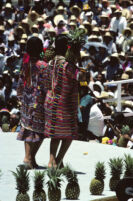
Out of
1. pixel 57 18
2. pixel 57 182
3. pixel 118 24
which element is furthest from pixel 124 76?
pixel 57 182

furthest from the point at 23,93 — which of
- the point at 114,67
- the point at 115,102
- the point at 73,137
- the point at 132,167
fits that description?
the point at 114,67

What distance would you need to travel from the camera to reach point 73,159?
9703mm

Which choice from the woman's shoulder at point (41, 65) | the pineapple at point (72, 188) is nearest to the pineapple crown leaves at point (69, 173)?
the pineapple at point (72, 188)

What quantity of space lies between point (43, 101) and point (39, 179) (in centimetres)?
205

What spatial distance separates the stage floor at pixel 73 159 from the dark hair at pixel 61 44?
1357 mm

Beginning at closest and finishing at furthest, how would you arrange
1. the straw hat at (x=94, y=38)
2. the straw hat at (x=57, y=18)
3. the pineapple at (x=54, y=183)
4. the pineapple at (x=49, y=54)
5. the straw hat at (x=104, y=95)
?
the pineapple at (x=54, y=183), the pineapple at (x=49, y=54), the straw hat at (x=104, y=95), the straw hat at (x=94, y=38), the straw hat at (x=57, y=18)

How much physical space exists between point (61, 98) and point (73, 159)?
1.62 m

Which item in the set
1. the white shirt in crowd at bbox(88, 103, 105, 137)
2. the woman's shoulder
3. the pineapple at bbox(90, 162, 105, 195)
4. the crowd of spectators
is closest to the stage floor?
the pineapple at bbox(90, 162, 105, 195)

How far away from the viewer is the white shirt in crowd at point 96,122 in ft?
39.9

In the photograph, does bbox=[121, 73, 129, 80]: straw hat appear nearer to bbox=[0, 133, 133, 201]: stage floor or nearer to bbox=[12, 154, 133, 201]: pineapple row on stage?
bbox=[0, 133, 133, 201]: stage floor

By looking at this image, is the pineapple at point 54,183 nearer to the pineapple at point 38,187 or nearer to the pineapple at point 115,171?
the pineapple at point 38,187

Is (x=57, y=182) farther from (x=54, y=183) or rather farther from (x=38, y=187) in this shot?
(x=38, y=187)

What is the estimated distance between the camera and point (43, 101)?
8.55 metres

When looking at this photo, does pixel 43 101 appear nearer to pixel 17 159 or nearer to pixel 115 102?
pixel 17 159
